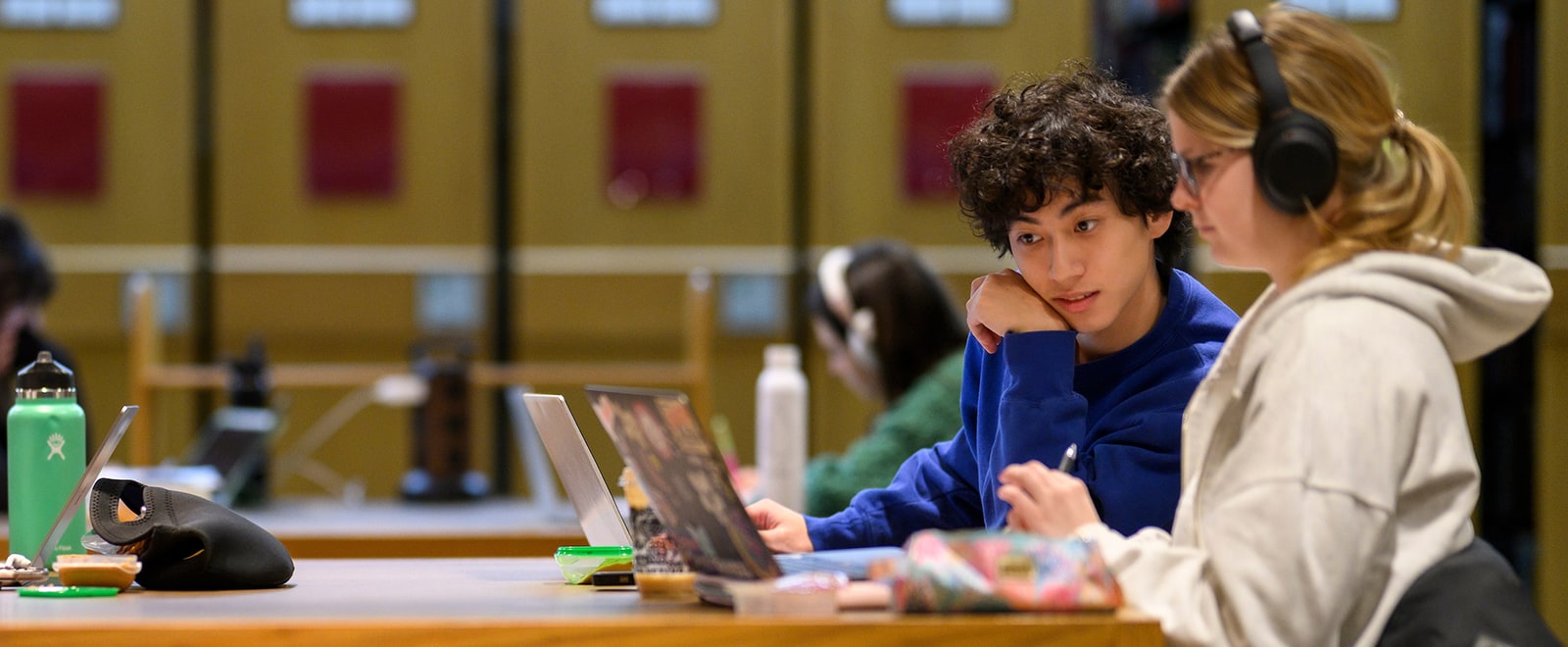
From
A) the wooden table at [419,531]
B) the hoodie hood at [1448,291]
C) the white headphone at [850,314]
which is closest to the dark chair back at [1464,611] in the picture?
the hoodie hood at [1448,291]

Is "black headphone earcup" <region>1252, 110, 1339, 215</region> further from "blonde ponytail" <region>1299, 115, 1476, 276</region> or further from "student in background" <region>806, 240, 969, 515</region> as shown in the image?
"student in background" <region>806, 240, 969, 515</region>

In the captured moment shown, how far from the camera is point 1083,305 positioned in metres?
1.33

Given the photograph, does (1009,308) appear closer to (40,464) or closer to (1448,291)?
(1448,291)

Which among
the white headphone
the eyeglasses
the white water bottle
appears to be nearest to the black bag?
the eyeglasses

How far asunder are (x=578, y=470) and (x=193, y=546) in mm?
325

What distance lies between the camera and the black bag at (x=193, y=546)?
119cm

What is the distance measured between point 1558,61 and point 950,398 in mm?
1658

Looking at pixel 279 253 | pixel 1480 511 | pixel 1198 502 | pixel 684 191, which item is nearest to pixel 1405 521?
pixel 1198 502

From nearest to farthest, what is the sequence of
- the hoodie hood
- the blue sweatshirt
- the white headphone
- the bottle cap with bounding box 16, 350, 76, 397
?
the hoodie hood < the blue sweatshirt < the bottle cap with bounding box 16, 350, 76, 397 < the white headphone

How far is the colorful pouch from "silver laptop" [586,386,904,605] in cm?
12

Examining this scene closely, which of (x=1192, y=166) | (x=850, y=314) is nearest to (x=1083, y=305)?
(x=1192, y=166)

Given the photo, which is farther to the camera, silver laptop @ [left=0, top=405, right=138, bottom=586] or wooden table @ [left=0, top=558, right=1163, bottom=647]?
silver laptop @ [left=0, top=405, right=138, bottom=586]

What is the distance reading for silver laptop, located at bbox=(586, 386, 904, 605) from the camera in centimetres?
102

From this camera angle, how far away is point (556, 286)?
13.7ft
